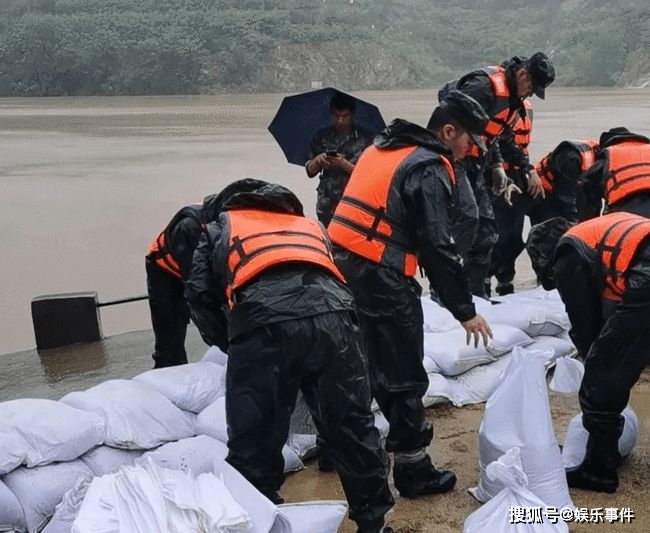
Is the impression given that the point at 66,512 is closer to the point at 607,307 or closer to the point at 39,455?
the point at 39,455

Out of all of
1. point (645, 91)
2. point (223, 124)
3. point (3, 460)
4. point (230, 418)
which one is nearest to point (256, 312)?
point (230, 418)

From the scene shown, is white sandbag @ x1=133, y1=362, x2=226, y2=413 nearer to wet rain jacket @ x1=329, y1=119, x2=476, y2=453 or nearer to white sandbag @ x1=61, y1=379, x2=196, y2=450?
white sandbag @ x1=61, y1=379, x2=196, y2=450

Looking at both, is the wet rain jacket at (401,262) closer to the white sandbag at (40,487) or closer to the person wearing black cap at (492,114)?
the white sandbag at (40,487)

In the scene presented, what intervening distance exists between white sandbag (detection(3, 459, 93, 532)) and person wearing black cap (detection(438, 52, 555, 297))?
2.43 metres

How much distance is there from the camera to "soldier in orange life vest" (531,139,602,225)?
16.2 feet

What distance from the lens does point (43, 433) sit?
286 cm

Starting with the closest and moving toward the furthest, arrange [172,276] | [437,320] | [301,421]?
[301,421], [172,276], [437,320]

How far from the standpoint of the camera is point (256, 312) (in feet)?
7.86

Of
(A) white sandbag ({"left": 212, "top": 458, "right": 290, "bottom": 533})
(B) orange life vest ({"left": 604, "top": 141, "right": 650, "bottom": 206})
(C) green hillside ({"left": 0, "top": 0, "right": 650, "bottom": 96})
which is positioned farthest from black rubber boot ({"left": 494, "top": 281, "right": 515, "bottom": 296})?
(C) green hillside ({"left": 0, "top": 0, "right": 650, "bottom": 96})

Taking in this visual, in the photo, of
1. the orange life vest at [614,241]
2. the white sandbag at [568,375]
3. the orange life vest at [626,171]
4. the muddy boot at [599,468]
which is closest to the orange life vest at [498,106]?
the orange life vest at [626,171]

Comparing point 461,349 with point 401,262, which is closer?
point 401,262

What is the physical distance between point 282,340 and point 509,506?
2.54ft

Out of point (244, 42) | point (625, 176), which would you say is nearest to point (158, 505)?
point (625, 176)

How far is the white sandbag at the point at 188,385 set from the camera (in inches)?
132
